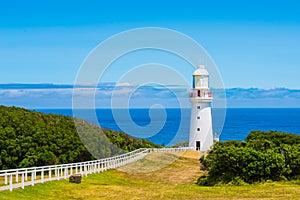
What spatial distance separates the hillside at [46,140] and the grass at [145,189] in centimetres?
672

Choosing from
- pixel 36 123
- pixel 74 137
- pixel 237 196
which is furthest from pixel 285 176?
pixel 36 123

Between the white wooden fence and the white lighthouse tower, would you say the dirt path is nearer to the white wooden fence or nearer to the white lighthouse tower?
the white wooden fence

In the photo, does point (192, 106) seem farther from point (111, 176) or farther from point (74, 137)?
point (111, 176)

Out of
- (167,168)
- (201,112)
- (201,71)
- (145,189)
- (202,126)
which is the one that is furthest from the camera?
(201,71)

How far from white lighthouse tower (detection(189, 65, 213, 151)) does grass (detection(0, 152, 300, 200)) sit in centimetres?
1565

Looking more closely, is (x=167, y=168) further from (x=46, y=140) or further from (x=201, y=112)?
(x=201, y=112)

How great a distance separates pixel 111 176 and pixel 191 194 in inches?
388

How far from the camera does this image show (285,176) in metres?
28.6

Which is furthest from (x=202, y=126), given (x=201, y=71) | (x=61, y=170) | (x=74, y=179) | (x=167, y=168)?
(x=74, y=179)

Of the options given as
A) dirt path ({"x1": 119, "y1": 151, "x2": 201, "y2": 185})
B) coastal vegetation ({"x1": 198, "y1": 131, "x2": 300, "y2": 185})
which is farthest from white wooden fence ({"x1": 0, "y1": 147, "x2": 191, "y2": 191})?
coastal vegetation ({"x1": 198, "y1": 131, "x2": 300, "y2": 185})

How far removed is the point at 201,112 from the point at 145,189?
26.2 meters

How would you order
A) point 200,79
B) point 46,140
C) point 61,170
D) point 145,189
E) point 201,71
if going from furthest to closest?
point 200,79, point 201,71, point 46,140, point 61,170, point 145,189

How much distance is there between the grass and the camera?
2214 centimetres

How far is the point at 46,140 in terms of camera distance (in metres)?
39.8
